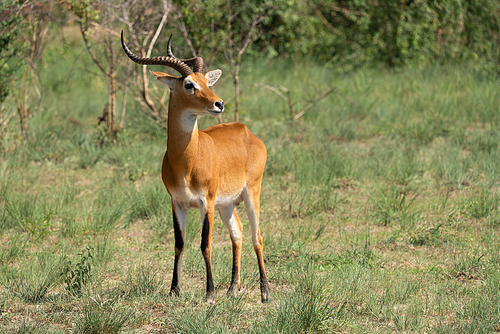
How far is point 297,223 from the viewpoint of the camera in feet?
22.7

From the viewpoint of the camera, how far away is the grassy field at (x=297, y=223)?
454 cm

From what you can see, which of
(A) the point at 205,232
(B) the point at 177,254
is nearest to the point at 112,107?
(B) the point at 177,254

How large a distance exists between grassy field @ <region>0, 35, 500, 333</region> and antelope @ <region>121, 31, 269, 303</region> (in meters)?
0.47

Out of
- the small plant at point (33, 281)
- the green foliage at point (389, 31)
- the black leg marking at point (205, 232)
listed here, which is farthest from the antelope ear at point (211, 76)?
the green foliage at point (389, 31)

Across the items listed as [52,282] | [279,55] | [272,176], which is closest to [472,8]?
[279,55]

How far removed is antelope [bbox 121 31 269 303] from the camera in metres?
4.44

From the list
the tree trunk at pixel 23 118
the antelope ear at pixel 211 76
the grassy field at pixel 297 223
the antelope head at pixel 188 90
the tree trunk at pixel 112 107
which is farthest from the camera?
the tree trunk at pixel 23 118

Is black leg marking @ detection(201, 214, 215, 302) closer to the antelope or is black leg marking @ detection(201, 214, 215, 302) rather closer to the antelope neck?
the antelope

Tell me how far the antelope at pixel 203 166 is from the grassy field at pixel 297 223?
468 mm

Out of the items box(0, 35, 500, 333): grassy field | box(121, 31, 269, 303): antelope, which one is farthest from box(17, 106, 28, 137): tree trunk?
box(121, 31, 269, 303): antelope

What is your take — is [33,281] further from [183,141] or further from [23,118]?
[23,118]

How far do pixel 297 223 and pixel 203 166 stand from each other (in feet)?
8.49

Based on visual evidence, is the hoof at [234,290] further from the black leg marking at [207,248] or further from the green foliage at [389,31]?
the green foliage at [389,31]

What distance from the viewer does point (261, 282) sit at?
504 centimetres
